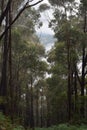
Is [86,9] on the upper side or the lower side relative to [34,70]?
upper

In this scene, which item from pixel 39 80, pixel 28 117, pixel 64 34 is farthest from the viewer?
pixel 28 117

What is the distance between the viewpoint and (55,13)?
90.5 ft

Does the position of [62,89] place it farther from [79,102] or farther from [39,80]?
[79,102]

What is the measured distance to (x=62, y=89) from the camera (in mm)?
37781

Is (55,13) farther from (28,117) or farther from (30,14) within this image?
(28,117)

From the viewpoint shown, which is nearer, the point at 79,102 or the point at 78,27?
the point at 79,102

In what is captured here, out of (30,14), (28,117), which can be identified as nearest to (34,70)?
(30,14)

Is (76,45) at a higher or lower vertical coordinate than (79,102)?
higher

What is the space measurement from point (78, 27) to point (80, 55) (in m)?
2.34

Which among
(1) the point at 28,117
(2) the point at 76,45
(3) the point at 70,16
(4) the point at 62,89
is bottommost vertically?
(1) the point at 28,117

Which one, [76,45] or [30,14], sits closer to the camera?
[76,45]

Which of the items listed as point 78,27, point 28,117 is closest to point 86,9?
point 78,27

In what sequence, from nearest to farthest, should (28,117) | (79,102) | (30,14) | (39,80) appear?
(79,102)
(30,14)
(39,80)
(28,117)

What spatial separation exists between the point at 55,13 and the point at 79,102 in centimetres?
752
